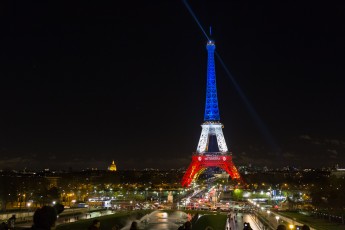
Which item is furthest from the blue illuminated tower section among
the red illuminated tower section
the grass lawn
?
the grass lawn

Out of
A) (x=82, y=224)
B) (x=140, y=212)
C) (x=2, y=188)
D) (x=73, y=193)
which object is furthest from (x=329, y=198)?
(x=73, y=193)

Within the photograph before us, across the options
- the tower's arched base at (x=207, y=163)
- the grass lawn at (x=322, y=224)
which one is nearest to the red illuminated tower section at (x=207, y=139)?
the tower's arched base at (x=207, y=163)

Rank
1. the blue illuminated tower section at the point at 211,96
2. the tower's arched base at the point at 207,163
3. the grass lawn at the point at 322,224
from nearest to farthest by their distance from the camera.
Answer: the grass lawn at the point at 322,224, the tower's arched base at the point at 207,163, the blue illuminated tower section at the point at 211,96

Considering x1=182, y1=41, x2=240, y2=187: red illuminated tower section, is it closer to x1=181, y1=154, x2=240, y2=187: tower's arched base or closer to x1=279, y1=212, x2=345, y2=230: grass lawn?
x1=181, y1=154, x2=240, y2=187: tower's arched base

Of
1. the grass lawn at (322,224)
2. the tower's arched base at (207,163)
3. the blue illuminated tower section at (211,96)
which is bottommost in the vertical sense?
the grass lawn at (322,224)

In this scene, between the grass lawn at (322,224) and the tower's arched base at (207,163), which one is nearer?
the grass lawn at (322,224)

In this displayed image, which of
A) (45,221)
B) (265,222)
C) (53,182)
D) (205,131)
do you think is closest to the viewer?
(45,221)

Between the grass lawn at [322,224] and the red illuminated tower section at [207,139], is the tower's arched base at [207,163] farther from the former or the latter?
the grass lawn at [322,224]

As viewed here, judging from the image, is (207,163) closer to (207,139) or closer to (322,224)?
(207,139)

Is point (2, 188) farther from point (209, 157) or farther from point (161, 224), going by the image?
point (209, 157)
